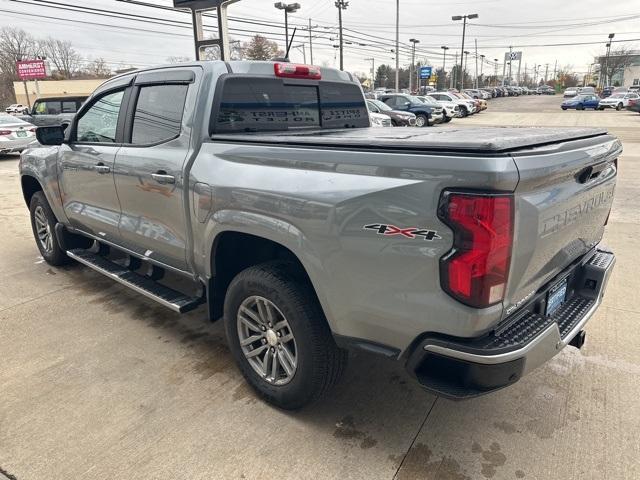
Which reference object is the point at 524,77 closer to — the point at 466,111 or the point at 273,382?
the point at 466,111

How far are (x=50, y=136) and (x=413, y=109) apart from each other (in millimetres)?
22013

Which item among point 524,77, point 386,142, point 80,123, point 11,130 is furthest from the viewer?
point 524,77

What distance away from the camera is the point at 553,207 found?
2.13 metres

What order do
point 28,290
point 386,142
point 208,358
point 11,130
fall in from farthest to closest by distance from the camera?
point 11,130 < point 28,290 < point 208,358 < point 386,142

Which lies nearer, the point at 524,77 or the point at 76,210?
Answer: the point at 76,210

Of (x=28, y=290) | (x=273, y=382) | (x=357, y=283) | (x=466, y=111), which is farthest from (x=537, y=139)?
(x=466, y=111)

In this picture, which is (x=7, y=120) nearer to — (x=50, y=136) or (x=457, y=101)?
(x=50, y=136)

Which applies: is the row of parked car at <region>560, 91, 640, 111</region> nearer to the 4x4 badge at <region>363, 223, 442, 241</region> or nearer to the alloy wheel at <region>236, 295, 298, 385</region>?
the alloy wheel at <region>236, 295, 298, 385</region>

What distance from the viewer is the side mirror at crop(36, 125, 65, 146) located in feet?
14.5

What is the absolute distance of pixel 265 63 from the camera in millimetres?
3543

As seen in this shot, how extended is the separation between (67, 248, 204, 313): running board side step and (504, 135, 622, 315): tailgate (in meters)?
2.12

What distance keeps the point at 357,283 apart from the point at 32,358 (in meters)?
2.61

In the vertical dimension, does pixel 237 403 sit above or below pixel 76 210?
below

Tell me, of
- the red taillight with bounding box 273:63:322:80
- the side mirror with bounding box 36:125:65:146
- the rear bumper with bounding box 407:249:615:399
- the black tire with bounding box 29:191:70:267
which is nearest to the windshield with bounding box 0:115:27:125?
the black tire with bounding box 29:191:70:267
